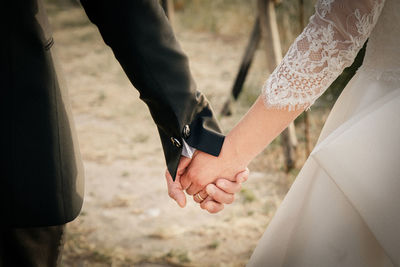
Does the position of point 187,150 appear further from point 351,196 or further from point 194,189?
point 351,196

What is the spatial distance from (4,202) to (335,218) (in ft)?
3.25

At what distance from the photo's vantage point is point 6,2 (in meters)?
1.17

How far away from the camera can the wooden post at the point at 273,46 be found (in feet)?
10.7

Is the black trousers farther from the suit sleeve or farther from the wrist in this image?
the wrist

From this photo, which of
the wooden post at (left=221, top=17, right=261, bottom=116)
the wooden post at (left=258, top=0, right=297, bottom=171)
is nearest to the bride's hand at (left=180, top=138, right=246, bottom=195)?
the wooden post at (left=258, top=0, right=297, bottom=171)

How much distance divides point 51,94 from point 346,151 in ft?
2.87

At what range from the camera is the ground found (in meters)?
2.64

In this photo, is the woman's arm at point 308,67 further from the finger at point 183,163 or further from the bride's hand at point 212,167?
the finger at point 183,163

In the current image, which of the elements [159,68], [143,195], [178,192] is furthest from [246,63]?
[159,68]

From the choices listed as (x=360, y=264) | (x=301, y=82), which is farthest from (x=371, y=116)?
(x=360, y=264)

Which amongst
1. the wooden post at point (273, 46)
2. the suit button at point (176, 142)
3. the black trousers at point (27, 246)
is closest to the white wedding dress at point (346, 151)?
the suit button at point (176, 142)

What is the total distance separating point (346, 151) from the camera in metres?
1.18

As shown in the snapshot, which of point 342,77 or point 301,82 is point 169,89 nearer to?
point 301,82

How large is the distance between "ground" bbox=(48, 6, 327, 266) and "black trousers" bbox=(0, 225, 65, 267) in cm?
52
